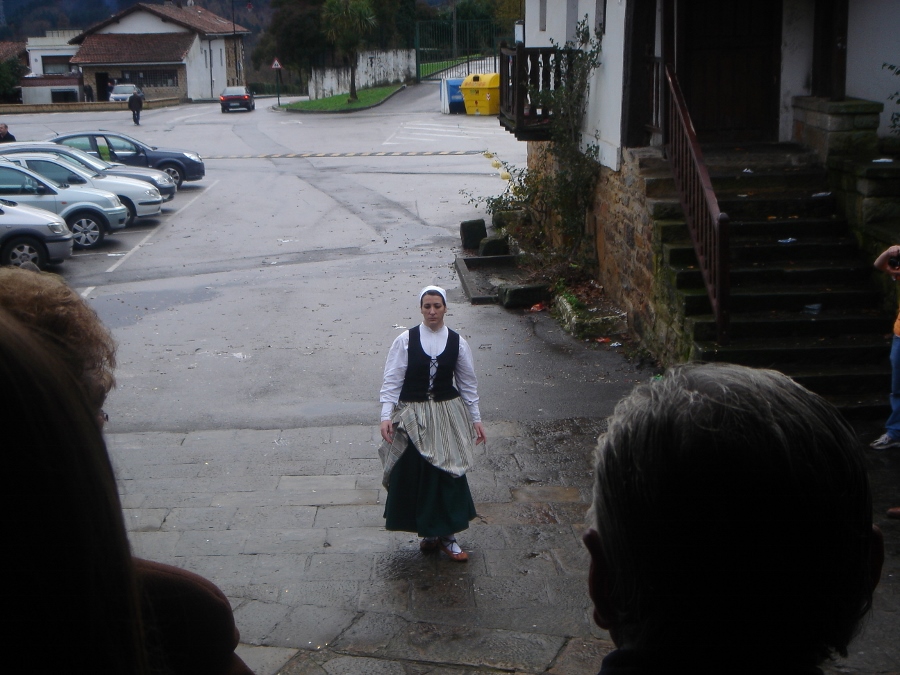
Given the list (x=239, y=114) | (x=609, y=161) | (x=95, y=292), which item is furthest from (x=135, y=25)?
(x=609, y=161)

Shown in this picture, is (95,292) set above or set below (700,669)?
below

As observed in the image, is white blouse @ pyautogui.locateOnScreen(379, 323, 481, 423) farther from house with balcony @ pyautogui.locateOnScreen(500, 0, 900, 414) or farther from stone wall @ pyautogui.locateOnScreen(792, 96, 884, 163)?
stone wall @ pyautogui.locateOnScreen(792, 96, 884, 163)

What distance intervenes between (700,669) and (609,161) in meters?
10.8

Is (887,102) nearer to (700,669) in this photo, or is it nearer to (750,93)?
(750,93)

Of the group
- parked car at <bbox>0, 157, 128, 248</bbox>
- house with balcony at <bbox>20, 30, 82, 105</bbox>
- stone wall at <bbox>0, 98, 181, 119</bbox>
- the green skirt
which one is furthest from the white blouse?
house with balcony at <bbox>20, 30, 82, 105</bbox>

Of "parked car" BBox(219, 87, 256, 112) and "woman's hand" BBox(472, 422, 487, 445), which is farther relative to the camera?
"parked car" BBox(219, 87, 256, 112)

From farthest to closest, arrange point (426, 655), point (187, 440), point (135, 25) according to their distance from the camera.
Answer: point (135, 25) → point (187, 440) → point (426, 655)

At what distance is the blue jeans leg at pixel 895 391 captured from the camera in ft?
22.6

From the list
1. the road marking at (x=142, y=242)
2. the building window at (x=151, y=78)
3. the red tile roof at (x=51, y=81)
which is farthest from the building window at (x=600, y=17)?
the red tile roof at (x=51, y=81)

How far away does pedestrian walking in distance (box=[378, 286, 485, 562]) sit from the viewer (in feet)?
18.7

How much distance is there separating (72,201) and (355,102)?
113 feet

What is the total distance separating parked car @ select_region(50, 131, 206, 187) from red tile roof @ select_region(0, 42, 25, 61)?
229 feet

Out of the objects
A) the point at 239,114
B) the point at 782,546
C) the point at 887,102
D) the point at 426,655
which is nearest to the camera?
the point at 782,546

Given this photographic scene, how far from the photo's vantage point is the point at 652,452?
52.5 inches
